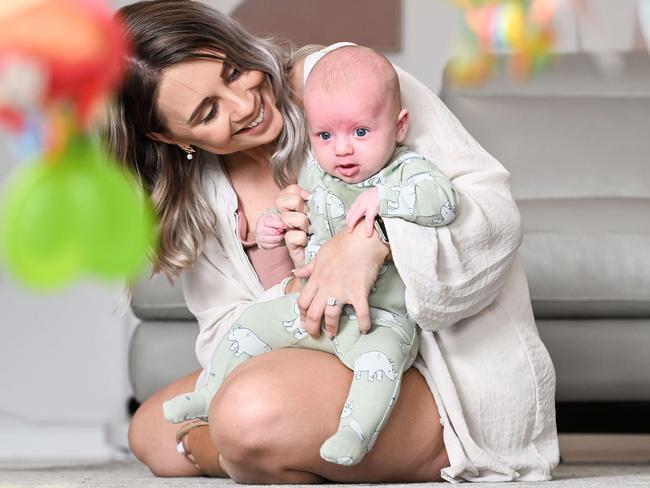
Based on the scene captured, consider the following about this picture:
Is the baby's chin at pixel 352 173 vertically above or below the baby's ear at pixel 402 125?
below

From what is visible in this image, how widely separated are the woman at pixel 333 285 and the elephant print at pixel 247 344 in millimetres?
53

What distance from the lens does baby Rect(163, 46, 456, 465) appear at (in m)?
1.08

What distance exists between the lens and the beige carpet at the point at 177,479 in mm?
1158

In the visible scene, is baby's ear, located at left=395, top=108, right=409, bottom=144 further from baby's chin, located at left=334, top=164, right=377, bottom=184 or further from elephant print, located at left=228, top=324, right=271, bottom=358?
elephant print, located at left=228, top=324, right=271, bottom=358

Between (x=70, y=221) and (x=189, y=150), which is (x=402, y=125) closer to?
(x=189, y=150)

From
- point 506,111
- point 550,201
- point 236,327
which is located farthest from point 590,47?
point 236,327

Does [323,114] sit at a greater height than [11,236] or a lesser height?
lesser

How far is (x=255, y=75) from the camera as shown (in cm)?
128

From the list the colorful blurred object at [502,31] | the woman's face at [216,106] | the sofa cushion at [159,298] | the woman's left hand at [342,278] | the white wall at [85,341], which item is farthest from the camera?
the white wall at [85,341]

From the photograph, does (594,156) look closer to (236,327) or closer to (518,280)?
(518,280)

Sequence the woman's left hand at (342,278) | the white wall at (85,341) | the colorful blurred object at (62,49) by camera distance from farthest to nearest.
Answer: the white wall at (85,341) < the woman's left hand at (342,278) < the colorful blurred object at (62,49)

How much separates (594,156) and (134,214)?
222 cm

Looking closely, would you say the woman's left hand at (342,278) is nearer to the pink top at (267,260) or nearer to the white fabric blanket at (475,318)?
the white fabric blanket at (475,318)

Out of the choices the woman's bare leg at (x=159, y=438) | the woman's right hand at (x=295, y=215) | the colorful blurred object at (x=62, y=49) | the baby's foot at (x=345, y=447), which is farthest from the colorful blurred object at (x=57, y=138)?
the woman's bare leg at (x=159, y=438)
